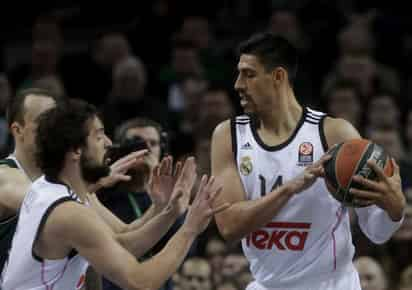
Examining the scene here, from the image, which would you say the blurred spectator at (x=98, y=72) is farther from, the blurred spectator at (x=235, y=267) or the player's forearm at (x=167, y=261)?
the player's forearm at (x=167, y=261)


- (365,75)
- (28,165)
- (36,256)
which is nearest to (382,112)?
(365,75)

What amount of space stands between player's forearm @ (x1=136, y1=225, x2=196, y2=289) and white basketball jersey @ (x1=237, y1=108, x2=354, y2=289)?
2.83ft

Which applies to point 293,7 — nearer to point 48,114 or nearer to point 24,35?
point 24,35

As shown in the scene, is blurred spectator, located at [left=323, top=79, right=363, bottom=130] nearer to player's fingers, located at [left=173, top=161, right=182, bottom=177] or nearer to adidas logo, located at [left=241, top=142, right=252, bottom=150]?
adidas logo, located at [left=241, top=142, right=252, bottom=150]

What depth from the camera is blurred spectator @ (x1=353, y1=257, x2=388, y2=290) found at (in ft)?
28.9

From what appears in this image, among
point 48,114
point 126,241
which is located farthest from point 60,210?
point 126,241

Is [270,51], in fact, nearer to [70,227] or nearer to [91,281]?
[91,281]

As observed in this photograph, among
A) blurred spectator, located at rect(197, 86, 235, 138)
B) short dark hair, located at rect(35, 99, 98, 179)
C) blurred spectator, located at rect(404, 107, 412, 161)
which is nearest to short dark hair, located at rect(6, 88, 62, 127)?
short dark hair, located at rect(35, 99, 98, 179)

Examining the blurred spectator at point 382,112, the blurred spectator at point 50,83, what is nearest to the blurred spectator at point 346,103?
the blurred spectator at point 382,112

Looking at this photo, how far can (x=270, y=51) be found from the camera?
254 inches

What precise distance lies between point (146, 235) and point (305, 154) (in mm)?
967

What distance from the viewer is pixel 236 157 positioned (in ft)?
21.0

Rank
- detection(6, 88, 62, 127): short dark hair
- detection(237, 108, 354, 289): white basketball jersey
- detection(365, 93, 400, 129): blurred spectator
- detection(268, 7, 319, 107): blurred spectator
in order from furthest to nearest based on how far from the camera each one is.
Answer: detection(268, 7, 319, 107): blurred spectator → detection(365, 93, 400, 129): blurred spectator → detection(6, 88, 62, 127): short dark hair → detection(237, 108, 354, 289): white basketball jersey

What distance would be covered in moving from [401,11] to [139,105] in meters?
3.28
